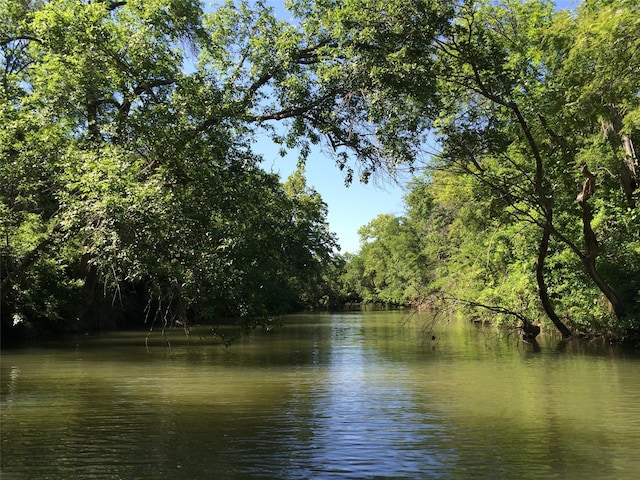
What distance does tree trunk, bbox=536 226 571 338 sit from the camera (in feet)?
58.7

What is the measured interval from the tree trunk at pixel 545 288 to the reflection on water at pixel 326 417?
2523mm

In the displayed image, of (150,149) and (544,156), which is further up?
(544,156)

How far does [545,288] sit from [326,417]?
A: 12.1 m

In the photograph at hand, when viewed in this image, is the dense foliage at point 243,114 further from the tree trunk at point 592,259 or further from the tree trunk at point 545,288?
the tree trunk at point 545,288

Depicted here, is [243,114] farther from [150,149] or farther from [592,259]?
[592,259]

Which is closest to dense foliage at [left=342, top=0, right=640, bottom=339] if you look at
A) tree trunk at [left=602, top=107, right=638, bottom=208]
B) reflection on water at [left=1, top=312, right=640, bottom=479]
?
tree trunk at [left=602, top=107, right=638, bottom=208]

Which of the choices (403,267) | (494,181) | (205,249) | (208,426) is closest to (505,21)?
(494,181)

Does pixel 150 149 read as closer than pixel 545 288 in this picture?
Yes

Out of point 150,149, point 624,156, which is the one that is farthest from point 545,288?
point 150,149

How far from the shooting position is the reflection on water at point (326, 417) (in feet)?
20.4

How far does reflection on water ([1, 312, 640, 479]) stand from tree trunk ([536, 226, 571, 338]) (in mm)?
2523

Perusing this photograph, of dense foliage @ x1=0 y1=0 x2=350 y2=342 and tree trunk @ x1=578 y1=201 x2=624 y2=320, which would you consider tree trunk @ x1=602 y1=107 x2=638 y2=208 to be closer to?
tree trunk @ x1=578 y1=201 x2=624 y2=320

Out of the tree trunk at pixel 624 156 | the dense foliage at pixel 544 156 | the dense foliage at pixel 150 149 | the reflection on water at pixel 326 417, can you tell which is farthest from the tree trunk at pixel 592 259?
the dense foliage at pixel 150 149

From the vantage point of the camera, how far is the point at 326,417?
872cm
